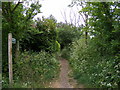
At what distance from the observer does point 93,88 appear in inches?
163

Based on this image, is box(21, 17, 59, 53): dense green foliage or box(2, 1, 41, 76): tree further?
box(21, 17, 59, 53): dense green foliage

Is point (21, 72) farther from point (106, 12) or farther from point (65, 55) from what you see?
point (65, 55)

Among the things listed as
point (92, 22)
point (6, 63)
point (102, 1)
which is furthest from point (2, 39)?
point (102, 1)

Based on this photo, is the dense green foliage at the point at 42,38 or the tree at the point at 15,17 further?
the dense green foliage at the point at 42,38

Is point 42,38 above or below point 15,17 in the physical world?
below

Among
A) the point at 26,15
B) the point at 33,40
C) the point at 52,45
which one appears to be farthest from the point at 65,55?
the point at 26,15

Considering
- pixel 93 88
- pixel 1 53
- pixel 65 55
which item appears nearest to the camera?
pixel 93 88

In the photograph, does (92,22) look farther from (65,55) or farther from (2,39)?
(65,55)

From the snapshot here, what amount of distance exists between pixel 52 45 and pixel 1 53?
5336mm

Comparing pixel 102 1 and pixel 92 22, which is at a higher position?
pixel 102 1

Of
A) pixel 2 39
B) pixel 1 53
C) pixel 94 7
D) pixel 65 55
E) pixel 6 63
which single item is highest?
pixel 94 7

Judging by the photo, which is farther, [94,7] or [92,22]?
[92,22]

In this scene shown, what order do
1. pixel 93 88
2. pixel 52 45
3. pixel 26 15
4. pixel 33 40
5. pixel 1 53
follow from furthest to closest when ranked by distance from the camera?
1. pixel 52 45
2. pixel 33 40
3. pixel 26 15
4. pixel 1 53
5. pixel 93 88

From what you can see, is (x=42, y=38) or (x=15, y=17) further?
(x=42, y=38)
